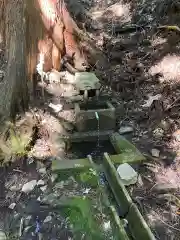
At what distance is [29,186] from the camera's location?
14.7 feet

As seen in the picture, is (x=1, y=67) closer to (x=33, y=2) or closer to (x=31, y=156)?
(x=33, y=2)

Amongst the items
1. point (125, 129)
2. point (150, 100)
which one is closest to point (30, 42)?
point (125, 129)

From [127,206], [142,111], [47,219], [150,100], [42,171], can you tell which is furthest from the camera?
[150,100]

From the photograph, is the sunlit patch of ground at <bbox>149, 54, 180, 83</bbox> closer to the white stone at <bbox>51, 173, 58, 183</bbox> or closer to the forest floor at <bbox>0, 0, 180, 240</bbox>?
the forest floor at <bbox>0, 0, 180, 240</bbox>

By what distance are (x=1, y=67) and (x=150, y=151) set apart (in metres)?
3.08

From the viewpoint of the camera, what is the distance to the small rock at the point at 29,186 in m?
4.45

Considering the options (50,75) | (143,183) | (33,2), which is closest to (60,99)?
(50,75)

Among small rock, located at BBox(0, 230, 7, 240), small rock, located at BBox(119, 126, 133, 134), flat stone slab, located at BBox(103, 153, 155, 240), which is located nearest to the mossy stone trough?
flat stone slab, located at BBox(103, 153, 155, 240)

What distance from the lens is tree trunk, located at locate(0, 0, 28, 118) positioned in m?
4.78

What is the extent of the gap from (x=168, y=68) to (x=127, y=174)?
2.79 m

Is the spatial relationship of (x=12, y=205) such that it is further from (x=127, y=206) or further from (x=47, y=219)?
(x=127, y=206)

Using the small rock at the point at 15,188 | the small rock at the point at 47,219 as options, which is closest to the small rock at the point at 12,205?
the small rock at the point at 15,188

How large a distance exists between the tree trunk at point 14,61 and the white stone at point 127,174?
1.81 metres

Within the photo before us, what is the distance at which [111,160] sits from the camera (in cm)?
448
